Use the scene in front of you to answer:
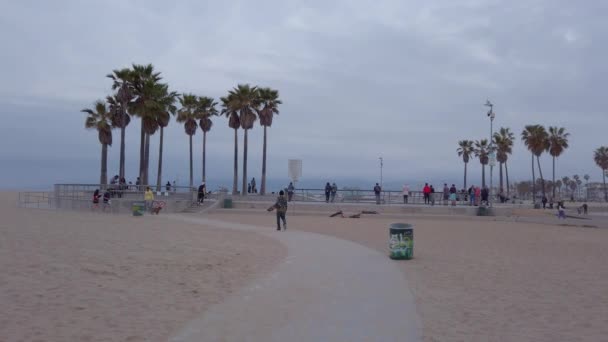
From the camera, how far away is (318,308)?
8141mm

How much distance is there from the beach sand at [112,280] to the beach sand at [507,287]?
343 centimetres

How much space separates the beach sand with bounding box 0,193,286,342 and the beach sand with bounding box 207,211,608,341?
343 centimetres

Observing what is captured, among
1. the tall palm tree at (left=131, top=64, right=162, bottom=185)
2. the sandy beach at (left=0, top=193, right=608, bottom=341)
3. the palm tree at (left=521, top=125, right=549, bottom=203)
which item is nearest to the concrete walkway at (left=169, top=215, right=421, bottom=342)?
the sandy beach at (left=0, top=193, right=608, bottom=341)

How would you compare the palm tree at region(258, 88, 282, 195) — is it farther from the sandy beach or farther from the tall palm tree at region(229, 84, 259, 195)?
the sandy beach

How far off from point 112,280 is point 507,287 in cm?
727

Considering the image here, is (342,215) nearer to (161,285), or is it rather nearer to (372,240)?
(372,240)

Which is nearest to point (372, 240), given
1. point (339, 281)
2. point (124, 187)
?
point (339, 281)

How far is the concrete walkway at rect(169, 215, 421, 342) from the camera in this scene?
6.70 metres

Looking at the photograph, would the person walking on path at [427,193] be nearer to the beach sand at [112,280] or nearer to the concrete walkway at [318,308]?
the beach sand at [112,280]

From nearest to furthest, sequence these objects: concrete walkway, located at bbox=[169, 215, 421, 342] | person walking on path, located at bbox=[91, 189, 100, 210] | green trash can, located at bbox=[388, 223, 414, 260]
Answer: concrete walkway, located at bbox=[169, 215, 421, 342], green trash can, located at bbox=[388, 223, 414, 260], person walking on path, located at bbox=[91, 189, 100, 210]

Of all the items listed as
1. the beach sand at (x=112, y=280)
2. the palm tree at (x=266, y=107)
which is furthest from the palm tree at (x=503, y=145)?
the beach sand at (x=112, y=280)

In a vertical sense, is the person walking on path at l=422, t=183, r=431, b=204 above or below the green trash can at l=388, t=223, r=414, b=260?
above

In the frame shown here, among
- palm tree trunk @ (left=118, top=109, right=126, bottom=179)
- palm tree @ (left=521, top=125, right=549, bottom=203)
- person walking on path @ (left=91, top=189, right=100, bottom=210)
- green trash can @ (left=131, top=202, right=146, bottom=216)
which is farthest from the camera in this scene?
palm tree @ (left=521, top=125, right=549, bottom=203)

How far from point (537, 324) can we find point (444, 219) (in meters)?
25.6
